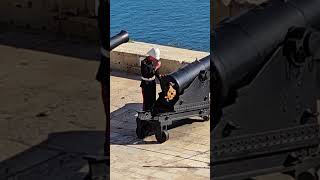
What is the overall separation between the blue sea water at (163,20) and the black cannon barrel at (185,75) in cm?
557

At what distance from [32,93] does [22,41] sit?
171 millimetres

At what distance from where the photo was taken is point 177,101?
18.6 ft

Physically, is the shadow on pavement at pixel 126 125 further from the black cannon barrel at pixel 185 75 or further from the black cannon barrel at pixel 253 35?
the black cannon barrel at pixel 253 35

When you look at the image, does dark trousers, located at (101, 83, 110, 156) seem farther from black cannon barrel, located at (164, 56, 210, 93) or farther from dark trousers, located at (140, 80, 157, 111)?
dark trousers, located at (140, 80, 157, 111)

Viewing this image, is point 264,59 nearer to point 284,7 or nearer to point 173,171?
point 284,7

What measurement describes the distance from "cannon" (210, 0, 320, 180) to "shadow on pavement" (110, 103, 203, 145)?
10.7ft

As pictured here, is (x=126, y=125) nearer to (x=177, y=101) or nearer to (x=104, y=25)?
(x=177, y=101)

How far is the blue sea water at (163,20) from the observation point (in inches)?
487

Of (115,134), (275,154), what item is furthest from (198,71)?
(275,154)

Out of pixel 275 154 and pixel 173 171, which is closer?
pixel 275 154

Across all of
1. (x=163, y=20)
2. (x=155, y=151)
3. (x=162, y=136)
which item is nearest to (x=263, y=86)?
(x=155, y=151)

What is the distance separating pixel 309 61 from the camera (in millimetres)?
2068

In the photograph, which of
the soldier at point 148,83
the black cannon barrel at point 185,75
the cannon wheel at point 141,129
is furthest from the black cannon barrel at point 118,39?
the cannon wheel at point 141,129

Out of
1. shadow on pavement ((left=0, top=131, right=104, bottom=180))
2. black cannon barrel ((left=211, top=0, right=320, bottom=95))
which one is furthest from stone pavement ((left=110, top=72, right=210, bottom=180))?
black cannon barrel ((left=211, top=0, right=320, bottom=95))
